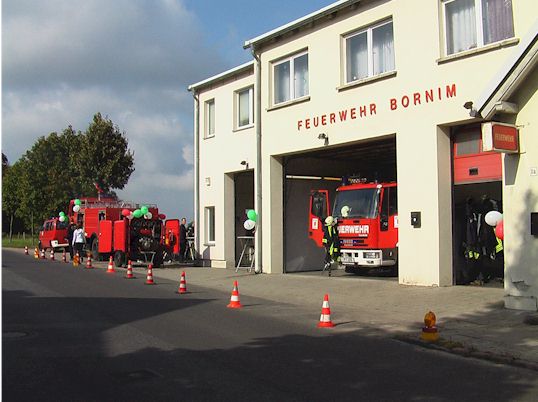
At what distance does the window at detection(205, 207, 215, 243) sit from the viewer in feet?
77.6

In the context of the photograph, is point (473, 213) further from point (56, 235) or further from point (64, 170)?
point (64, 170)

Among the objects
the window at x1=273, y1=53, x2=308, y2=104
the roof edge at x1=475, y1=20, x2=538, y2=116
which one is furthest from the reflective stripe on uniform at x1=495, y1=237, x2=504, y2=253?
the window at x1=273, y1=53, x2=308, y2=104

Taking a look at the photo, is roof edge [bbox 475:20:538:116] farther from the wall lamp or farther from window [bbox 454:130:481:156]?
→ the wall lamp

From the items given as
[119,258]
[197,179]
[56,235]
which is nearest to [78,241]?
[119,258]

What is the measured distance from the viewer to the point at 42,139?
54844 millimetres

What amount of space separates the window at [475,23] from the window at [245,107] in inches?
348

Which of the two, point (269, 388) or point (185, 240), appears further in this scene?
point (185, 240)

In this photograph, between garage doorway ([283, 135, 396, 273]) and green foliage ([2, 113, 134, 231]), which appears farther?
green foliage ([2, 113, 134, 231])

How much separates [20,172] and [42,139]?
12.1 feet

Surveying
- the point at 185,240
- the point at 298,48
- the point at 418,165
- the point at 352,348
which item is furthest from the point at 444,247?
the point at 185,240

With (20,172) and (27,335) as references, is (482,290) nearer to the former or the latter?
(27,335)

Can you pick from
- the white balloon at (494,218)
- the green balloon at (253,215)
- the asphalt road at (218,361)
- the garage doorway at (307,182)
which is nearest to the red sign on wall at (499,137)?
the white balloon at (494,218)

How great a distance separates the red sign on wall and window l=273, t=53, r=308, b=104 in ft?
27.8

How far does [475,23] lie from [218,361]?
395 inches
